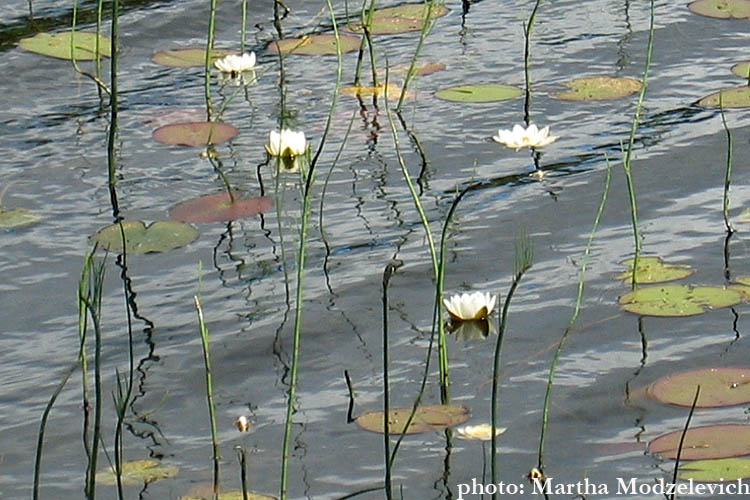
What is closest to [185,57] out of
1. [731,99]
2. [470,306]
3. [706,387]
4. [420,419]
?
[731,99]

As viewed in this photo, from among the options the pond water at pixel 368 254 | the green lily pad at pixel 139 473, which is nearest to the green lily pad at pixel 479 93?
the pond water at pixel 368 254

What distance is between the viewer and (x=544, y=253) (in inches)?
138

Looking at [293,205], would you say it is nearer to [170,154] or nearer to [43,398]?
[170,154]

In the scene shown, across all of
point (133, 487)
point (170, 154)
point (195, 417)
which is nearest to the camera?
point (133, 487)

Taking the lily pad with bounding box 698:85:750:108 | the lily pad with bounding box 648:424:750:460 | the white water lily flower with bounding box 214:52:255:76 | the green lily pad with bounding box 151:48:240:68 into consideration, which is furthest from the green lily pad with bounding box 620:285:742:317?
the green lily pad with bounding box 151:48:240:68

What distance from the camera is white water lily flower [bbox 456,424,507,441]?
2.64 metres

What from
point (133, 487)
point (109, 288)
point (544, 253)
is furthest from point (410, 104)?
point (133, 487)

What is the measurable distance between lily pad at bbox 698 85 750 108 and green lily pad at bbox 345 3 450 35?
3.81 feet

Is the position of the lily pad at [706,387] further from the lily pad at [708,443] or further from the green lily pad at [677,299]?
the green lily pad at [677,299]

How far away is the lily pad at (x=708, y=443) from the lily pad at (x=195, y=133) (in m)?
2.11

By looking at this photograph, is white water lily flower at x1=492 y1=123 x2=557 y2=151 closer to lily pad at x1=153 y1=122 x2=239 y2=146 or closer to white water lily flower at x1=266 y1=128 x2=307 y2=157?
white water lily flower at x1=266 y1=128 x2=307 y2=157

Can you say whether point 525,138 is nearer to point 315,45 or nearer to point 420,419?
point 420,419

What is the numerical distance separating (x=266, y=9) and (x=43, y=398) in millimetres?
3076

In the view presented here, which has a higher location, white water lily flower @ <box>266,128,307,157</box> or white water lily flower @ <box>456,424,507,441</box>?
white water lily flower @ <box>266,128,307,157</box>
